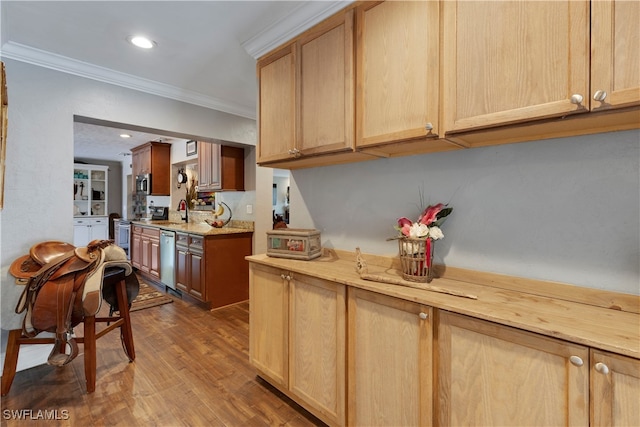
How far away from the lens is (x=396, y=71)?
138 centimetres

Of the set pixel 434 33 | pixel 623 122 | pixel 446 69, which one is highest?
pixel 434 33

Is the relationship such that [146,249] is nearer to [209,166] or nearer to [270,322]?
[209,166]

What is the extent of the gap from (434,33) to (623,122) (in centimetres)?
78

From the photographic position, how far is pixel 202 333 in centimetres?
288

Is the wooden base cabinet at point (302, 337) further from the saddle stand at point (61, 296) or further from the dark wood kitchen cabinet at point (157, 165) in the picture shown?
the dark wood kitchen cabinet at point (157, 165)

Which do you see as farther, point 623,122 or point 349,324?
point 349,324

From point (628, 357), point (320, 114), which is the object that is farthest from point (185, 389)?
point (628, 357)

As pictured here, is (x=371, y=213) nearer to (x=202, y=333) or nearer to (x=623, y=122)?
(x=623, y=122)

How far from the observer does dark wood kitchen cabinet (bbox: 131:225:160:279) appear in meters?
4.41

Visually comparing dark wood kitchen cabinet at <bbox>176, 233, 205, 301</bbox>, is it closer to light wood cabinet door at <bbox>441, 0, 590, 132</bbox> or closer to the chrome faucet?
the chrome faucet

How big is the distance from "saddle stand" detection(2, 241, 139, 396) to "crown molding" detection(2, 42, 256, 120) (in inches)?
55.6

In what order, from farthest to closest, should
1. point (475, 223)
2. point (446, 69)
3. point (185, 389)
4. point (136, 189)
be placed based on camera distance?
point (136, 189) → point (185, 389) → point (475, 223) → point (446, 69)

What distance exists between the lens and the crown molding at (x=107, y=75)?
2141mm

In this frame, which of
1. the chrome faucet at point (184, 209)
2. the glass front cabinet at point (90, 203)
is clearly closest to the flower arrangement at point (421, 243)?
the chrome faucet at point (184, 209)
